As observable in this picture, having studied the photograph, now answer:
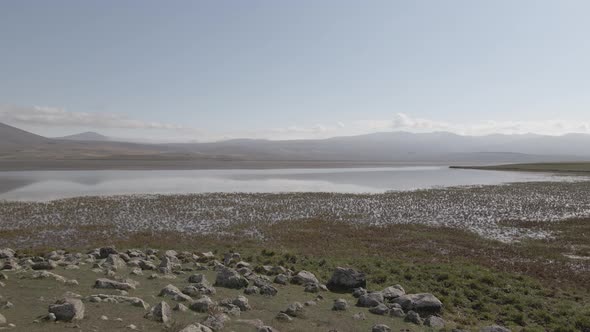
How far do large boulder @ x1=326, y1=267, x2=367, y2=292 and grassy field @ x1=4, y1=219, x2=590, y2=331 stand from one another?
1.38 m

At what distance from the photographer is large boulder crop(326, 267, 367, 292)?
15023 millimetres

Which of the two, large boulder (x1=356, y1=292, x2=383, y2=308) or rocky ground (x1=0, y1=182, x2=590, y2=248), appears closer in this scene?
large boulder (x1=356, y1=292, x2=383, y2=308)

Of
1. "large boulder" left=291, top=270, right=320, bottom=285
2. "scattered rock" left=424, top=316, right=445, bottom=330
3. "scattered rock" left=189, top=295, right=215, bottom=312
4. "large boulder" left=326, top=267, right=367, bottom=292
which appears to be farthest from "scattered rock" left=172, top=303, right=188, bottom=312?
"scattered rock" left=424, top=316, right=445, bottom=330

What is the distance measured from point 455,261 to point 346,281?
9142 mm

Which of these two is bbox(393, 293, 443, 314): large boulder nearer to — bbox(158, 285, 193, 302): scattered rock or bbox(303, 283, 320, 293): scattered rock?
bbox(303, 283, 320, 293): scattered rock

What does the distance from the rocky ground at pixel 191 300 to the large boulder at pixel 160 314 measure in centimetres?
3

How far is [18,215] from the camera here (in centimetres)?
3438

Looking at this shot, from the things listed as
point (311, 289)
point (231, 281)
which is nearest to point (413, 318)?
point (311, 289)

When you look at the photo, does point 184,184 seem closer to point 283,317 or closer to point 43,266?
point 43,266

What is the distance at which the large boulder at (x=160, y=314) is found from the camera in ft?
32.7

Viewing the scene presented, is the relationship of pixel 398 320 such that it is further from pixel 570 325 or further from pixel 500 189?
Answer: pixel 500 189

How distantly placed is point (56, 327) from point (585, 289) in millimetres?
20012

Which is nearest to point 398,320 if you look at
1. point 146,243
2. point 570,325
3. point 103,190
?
point 570,325

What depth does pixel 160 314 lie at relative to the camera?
10.0 meters
